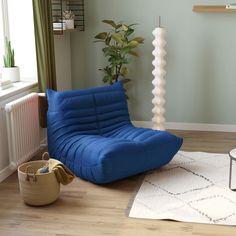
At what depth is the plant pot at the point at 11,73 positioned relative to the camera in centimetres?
407

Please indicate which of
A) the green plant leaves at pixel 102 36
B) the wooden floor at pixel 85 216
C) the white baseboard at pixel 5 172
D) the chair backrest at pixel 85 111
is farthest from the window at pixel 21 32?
the wooden floor at pixel 85 216

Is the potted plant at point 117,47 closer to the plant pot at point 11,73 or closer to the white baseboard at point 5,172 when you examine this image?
the plant pot at point 11,73

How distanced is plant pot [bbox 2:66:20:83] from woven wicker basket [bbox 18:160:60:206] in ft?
4.08

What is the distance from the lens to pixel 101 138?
364cm

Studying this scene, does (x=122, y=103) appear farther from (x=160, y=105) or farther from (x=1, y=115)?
(x=1, y=115)

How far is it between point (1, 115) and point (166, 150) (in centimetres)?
139

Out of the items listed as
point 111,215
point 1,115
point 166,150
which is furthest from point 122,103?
point 111,215

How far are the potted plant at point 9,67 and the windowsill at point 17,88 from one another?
79 mm

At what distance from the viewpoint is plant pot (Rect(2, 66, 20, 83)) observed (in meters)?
4.07

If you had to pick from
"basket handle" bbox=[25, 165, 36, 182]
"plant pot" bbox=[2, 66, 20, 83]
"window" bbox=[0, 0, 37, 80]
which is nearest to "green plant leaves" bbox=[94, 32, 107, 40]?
"window" bbox=[0, 0, 37, 80]

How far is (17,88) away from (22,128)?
37 cm

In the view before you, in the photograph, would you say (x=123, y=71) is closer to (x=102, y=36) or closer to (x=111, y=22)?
(x=102, y=36)

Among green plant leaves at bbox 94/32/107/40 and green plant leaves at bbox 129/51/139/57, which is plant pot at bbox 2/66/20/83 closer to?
green plant leaves at bbox 94/32/107/40

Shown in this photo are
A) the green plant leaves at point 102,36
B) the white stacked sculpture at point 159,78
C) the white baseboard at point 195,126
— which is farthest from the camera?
the white baseboard at point 195,126
